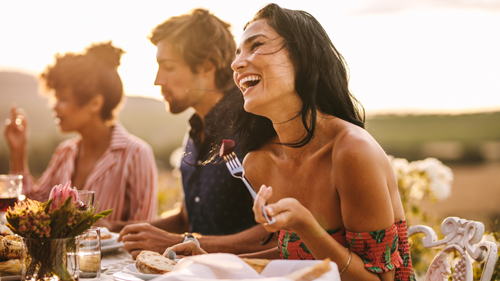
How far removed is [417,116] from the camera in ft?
70.8

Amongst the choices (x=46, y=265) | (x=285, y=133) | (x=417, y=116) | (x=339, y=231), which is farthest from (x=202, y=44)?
(x=417, y=116)

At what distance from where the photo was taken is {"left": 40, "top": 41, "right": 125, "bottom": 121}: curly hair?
3582mm

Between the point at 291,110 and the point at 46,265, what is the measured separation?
963 millimetres

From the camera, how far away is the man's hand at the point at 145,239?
186 centimetres

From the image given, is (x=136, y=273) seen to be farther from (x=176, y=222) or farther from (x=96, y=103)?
(x=96, y=103)

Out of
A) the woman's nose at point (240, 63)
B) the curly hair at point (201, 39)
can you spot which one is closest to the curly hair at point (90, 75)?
the curly hair at point (201, 39)

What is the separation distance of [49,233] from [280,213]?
2.17 feet

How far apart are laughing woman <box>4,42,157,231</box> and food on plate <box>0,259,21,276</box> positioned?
195 centimetres

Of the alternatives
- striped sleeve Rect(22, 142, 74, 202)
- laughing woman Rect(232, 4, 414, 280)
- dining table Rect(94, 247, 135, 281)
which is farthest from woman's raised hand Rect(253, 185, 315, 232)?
striped sleeve Rect(22, 142, 74, 202)

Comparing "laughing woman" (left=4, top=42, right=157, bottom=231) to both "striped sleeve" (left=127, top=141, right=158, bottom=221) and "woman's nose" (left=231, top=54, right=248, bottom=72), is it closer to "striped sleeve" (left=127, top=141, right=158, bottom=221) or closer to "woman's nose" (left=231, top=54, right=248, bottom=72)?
"striped sleeve" (left=127, top=141, right=158, bottom=221)

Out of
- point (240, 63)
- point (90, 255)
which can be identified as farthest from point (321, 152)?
point (90, 255)

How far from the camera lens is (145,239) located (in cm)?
189

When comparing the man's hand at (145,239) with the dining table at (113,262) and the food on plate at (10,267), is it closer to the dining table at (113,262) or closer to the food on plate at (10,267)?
the dining table at (113,262)

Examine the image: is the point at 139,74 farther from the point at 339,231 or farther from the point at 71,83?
the point at 339,231
